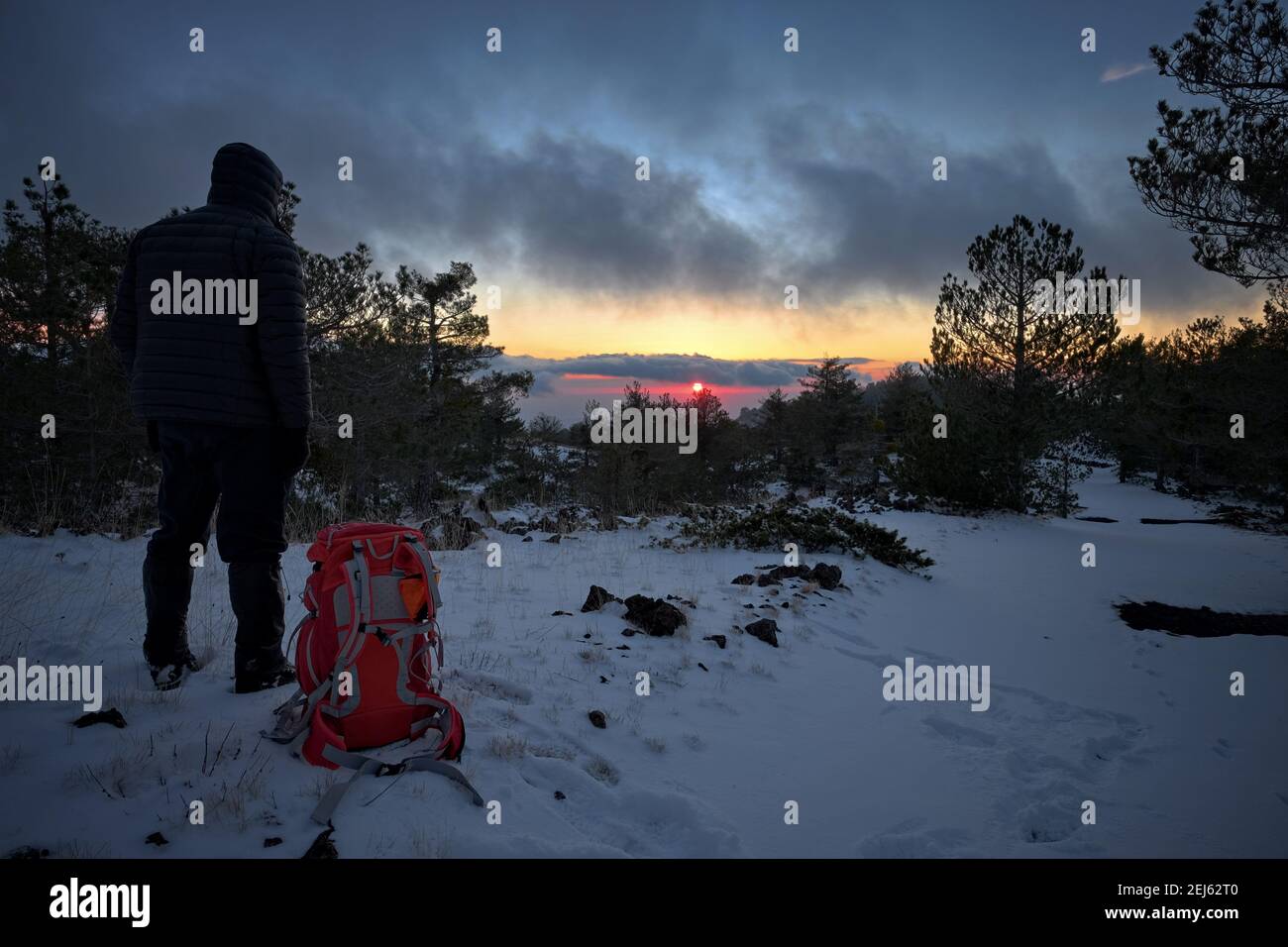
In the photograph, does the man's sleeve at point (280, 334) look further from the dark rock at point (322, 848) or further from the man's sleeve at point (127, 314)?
the dark rock at point (322, 848)

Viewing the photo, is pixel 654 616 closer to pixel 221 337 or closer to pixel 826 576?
pixel 826 576

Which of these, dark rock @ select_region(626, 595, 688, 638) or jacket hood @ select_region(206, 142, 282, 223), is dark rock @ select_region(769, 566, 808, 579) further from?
jacket hood @ select_region(206, 142, 282, 223)

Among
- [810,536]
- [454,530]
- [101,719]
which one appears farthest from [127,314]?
[810,536]

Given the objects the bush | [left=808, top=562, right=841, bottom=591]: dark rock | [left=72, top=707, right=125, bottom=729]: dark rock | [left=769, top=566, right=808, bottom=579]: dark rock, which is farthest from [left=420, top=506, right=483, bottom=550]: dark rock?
[left=72, top=707, right=125, bottom=729]: dark rock

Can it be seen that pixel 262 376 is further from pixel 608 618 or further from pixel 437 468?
pixel 437 468

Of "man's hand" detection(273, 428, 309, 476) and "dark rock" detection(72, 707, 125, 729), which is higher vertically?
"man's hand" detection(273, 428, 309, 476)

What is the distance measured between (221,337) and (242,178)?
93 centimetres

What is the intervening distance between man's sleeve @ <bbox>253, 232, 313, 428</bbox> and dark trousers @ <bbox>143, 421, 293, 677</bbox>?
0.20 metres

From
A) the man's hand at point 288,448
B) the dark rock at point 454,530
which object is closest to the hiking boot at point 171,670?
the man's hand at point 288,448

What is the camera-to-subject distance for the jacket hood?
2898mm

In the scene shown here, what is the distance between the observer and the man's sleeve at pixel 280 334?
269 centimetres

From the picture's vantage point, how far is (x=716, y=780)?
2.81 metres

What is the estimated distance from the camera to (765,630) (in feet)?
15.9
